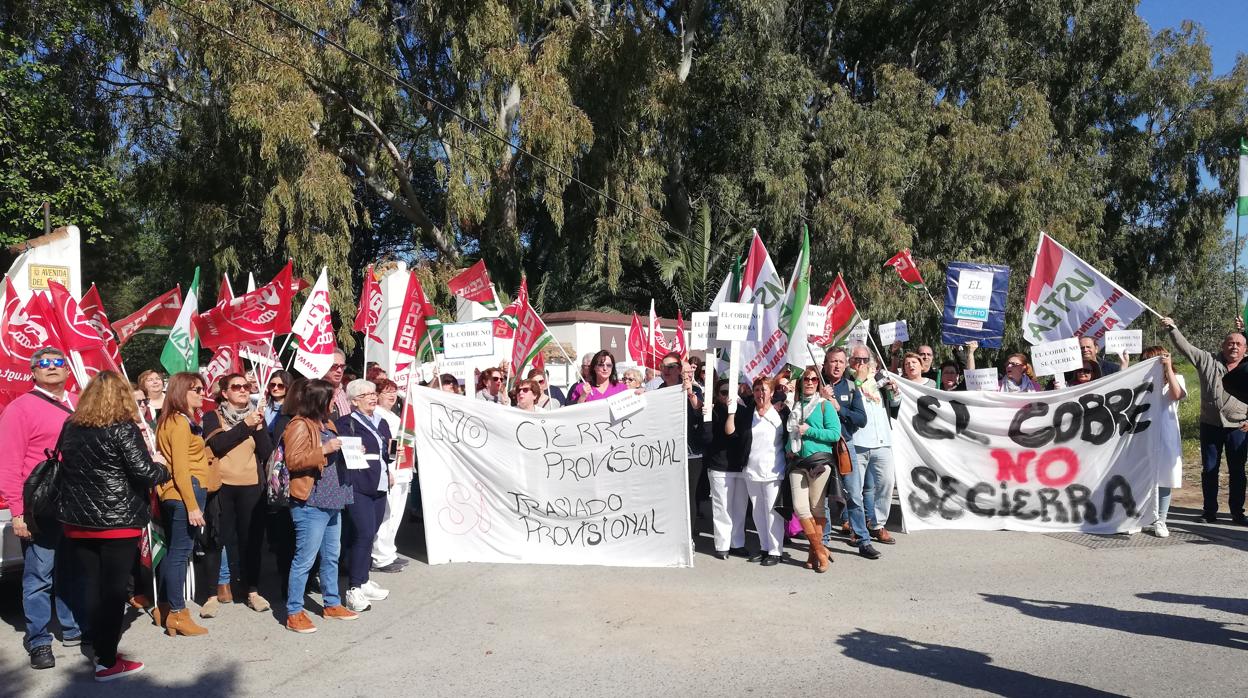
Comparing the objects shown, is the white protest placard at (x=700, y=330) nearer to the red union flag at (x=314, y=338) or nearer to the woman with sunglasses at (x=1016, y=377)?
the woman with sunglasses at (x=1016, y=377)

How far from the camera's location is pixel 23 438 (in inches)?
211

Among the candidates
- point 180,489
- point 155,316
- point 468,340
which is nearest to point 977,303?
point 468,340

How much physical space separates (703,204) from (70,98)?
13.2 metres

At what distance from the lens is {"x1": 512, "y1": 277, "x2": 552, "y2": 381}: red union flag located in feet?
31.2

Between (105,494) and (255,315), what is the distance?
13.7 ft

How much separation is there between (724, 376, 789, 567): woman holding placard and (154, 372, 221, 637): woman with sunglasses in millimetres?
3966

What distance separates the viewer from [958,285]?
973 cm

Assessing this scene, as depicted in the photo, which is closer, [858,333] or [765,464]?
[765,464]

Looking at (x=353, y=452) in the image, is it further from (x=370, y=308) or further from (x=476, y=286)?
(x=476, y=286)

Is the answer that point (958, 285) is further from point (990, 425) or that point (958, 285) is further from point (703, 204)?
point (703, 204)

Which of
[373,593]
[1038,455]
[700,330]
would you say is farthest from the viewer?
[700,330]

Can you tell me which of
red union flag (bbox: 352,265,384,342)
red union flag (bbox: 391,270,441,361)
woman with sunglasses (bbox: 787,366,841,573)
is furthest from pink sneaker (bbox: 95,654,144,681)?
red union flag (bbox: 352,265,384,342)

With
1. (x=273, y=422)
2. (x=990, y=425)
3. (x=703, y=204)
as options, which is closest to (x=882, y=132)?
(x=703, y=204)

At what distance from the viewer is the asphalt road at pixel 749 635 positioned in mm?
4867
